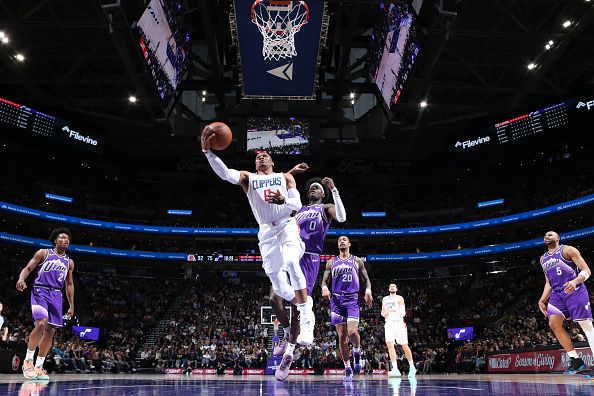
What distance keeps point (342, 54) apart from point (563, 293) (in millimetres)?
17470

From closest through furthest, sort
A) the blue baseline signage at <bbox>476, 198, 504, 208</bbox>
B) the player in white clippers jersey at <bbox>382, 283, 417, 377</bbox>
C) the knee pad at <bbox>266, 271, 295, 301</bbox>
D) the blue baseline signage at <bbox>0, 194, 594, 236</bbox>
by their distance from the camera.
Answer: the knee pad at <bbox>266, 271, 295, 301</bbox> → the player in white clippers jersey at <bbox>382, 283, 417, 377</bbox> → the blue baseline signage at <bbox>0, 194, 594, 236</bbox> → the blue baseline signage at <bbox>476, 198, 504, 208</bbox>

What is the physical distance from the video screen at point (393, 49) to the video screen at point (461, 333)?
1388cm

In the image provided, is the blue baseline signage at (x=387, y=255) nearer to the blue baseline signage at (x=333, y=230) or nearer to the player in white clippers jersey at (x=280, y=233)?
the blue baseline signage at (x=333, y=230)

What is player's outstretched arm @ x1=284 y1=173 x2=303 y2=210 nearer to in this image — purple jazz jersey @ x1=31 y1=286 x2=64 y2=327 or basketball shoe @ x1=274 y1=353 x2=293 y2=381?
basketball shoe @ x1=274 y1=353 x2=293 y2=381

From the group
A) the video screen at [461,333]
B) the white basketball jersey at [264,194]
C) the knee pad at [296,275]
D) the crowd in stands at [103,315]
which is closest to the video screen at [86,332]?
the crowd in stands at [103,315]

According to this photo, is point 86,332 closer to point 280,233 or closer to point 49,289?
point 49,289

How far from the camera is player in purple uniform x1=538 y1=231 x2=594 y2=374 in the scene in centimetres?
827

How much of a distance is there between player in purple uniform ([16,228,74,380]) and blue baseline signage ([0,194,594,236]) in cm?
2478

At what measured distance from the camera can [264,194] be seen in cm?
649

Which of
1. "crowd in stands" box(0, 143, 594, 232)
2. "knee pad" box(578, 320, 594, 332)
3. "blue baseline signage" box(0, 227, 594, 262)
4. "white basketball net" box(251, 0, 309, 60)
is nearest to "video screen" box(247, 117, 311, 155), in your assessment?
"crowd in stands" box(0, 143, 594, 232)

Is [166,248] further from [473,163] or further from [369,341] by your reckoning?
[473,163]

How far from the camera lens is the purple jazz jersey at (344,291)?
9.22 m

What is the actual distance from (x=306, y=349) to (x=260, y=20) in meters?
14.5

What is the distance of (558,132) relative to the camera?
96.0 feet
